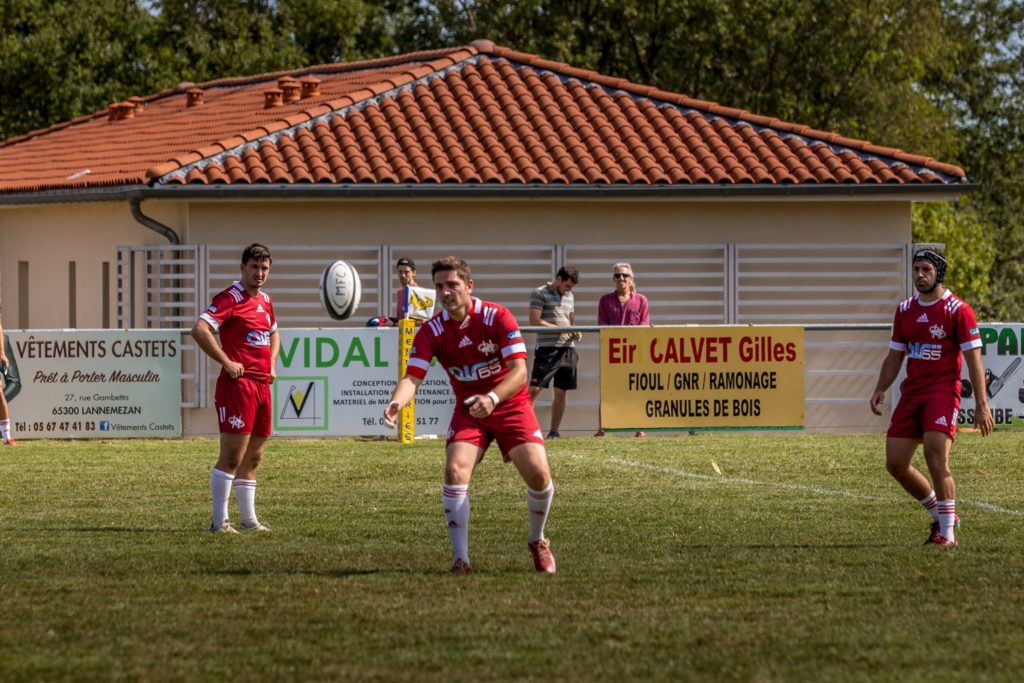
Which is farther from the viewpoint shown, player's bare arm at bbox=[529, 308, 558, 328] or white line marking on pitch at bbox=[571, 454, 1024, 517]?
player's bare arm at bbox=[529, 308, 558, 328]

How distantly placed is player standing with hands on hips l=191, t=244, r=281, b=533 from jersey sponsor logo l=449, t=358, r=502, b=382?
221cm

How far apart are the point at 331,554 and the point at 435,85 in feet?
57.0

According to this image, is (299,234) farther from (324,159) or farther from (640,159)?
(640,159)

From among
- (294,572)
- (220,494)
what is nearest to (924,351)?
(294,572)

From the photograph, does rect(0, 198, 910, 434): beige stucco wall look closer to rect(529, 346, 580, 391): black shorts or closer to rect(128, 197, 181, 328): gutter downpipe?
rect(128, 197, 181, 328): gutter downpipe

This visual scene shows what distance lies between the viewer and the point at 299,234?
22875 millimetres

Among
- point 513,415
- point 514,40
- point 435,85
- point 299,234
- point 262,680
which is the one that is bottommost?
point 262,680

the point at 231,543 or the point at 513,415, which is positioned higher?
→ the point at 513,415

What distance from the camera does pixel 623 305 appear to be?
19.5m

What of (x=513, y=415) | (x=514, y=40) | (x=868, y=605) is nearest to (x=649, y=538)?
(x=513, y=415)

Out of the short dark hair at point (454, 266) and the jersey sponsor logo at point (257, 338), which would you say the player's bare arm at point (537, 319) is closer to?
the jersey sponsor logo at point (257, 338)

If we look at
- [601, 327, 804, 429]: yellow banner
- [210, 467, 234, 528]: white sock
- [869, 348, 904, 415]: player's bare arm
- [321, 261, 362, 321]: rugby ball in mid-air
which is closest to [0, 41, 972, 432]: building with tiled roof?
[321, 261, 362, 321]: rugby ball in mid-air

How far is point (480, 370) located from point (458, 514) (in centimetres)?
77

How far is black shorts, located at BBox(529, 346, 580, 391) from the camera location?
759 inches
